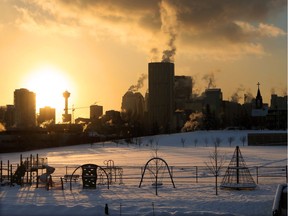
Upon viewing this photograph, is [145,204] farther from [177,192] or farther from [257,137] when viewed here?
[257,137]

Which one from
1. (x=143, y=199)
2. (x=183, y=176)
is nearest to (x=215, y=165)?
(x=183, y=176)

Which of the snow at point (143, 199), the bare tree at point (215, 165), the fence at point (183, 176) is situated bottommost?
the snow at point (143, 199)

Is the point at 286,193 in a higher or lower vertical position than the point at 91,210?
higher

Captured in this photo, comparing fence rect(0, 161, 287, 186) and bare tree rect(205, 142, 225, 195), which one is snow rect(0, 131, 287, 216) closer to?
fence rect(0, 161, 287, 186)

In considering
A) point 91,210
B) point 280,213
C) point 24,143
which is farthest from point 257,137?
point 280,213

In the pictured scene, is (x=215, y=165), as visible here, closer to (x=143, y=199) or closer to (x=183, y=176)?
(x=183, y=176)

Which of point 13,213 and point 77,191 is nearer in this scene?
point 13,213

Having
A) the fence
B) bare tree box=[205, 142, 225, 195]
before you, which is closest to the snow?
the fence

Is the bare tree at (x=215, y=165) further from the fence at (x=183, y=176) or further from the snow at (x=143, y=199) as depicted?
the snow at (x=143, y=199)

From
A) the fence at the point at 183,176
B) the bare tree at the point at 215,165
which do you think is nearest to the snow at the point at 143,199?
the fence at the point at 183,176

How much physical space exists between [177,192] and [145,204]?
5.46 m

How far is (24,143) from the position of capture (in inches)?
4980

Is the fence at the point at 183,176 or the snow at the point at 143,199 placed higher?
the fence at the point at 183,176

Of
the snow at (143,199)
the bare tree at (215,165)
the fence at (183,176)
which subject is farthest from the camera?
the fence at (183,176)
